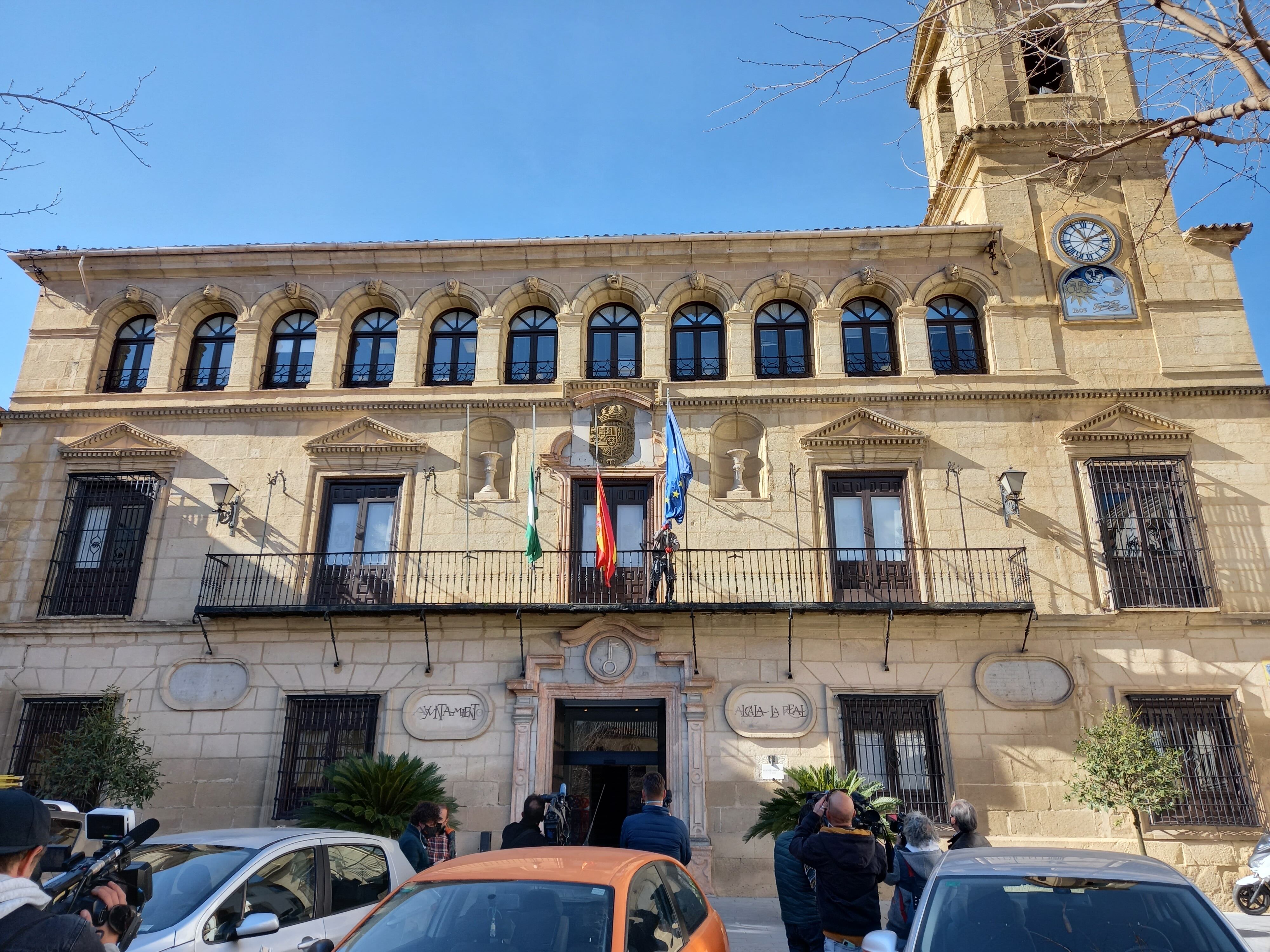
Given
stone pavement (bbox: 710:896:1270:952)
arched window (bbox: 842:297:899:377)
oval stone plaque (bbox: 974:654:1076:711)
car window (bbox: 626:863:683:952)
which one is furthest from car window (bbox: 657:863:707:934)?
arched window (bbox: 842:297:899:377)

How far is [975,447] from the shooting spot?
15.8 m

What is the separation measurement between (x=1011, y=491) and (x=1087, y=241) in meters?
5.48

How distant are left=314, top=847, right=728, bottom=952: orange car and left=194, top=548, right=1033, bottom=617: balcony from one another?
928 cm

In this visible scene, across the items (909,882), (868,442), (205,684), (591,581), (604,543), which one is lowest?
(909,882)

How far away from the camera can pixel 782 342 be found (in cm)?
1730

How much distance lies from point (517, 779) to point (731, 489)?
5.99m

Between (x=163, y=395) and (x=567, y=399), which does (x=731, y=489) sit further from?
(x=163, y=395)

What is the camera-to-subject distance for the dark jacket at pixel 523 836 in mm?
8367

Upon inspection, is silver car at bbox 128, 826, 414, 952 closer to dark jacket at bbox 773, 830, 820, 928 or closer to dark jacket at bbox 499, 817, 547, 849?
dark jacket at bbox 499, 817, 547, 849

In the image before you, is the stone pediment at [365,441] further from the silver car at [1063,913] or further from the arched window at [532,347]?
the silver car at [1063,913]

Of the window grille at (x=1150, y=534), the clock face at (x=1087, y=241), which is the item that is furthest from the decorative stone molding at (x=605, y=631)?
the clock face at (x=1087, y=241)

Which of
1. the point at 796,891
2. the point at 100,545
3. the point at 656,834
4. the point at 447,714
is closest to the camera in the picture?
the point at 796,891

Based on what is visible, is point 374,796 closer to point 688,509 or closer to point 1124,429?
point 688,509

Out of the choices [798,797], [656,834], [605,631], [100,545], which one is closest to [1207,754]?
[798,797]
